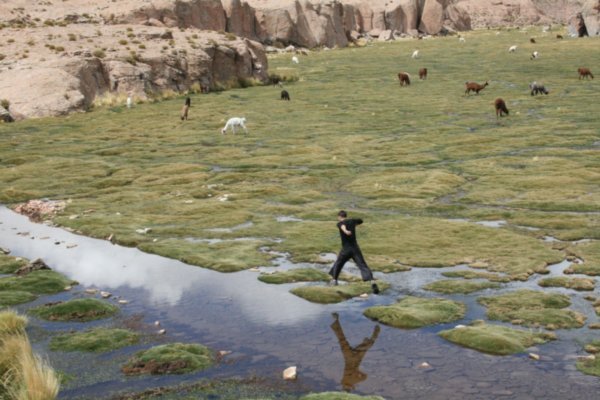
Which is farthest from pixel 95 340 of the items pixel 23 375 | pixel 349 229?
pixel 349 229

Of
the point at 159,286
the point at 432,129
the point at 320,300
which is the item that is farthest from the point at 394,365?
the point at 432,129

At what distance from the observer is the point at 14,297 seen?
2275 cm

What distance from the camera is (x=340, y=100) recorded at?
74.1 m

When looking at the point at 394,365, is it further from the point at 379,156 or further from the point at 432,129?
the point at 432,129

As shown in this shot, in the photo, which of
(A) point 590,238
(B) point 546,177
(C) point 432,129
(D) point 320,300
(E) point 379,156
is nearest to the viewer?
(D) point 320,300

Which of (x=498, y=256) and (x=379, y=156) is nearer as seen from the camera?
(x=498, y=256)

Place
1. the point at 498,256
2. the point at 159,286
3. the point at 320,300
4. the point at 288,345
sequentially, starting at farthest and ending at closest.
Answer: the point at 498,256, the point at 159,286, the point at 320,300, the point at 288,345

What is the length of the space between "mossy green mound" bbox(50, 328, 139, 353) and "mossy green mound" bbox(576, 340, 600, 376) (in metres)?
11.3

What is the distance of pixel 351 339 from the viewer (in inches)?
749

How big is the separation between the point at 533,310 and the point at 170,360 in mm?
10271

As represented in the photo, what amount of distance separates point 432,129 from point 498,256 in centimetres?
3094

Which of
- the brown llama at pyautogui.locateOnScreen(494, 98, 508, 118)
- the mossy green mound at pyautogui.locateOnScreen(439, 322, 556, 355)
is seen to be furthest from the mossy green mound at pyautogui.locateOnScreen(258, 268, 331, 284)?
the brown llama at pyautogui.locateOnScreen(494, 98, 508, 118)

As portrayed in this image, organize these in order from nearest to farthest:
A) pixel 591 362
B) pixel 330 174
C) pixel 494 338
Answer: pixel 591 362 → pixel 494 338 → pixel 330 174

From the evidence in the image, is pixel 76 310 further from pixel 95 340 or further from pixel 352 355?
pixel 352 355
